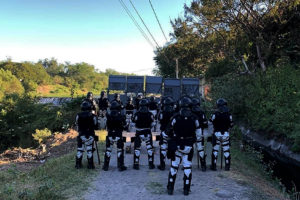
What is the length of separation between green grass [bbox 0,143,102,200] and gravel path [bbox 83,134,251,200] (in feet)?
1.15

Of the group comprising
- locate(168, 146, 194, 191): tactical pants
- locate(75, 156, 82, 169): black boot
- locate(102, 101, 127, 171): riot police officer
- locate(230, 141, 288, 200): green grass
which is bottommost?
locate(230, 141, 288, 200): green grass

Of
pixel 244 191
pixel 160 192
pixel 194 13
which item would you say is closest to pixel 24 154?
pixel 160 192

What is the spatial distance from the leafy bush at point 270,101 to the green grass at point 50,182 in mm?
8066

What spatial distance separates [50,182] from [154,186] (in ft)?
7.88

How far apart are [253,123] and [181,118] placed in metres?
9.28

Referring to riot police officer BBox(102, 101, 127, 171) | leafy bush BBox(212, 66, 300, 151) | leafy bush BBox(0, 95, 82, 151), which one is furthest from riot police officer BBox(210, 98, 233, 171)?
leafy bush BBox(0, 95, 82, 151)

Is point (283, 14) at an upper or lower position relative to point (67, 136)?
upper

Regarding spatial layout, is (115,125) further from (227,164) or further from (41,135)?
(41,135)

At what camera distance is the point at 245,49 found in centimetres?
1925

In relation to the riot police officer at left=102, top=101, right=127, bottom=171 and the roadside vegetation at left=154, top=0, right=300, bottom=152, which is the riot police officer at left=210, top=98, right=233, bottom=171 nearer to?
the riot police officer at left=102, top=101, right=127, bottom=171

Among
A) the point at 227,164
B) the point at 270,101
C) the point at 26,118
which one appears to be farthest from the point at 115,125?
the point at 26,118

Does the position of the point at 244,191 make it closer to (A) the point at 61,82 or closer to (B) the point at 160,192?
(B) the point at 160,192

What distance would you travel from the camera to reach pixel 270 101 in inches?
529

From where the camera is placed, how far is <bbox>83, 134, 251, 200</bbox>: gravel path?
555cm
